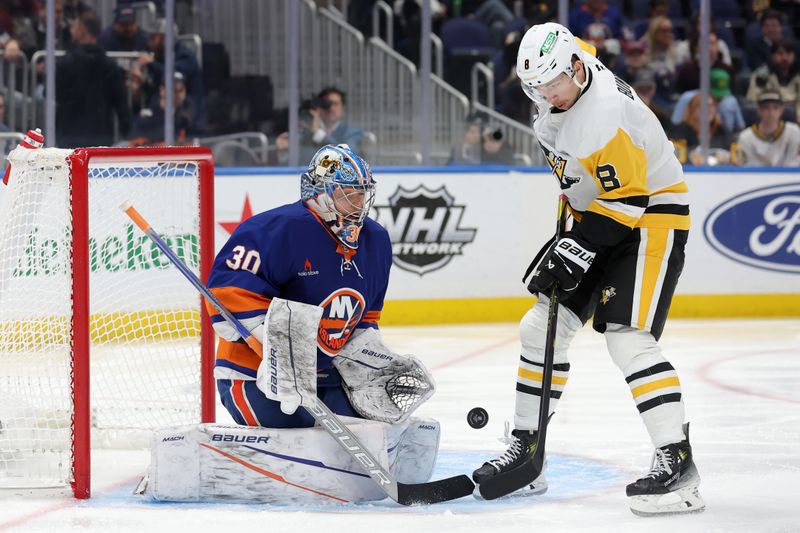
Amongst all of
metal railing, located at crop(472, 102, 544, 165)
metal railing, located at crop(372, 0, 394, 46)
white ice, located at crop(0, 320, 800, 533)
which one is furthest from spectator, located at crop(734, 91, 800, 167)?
metal railing, located at crop(372, 0, 394, 46)

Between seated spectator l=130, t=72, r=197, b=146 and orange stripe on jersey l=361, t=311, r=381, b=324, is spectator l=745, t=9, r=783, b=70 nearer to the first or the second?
seated spectator l=130, t=72, r=197, b=146

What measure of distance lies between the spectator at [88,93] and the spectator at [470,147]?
1682mm

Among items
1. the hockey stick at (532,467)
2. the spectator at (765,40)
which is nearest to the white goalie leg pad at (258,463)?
the hockey stick at (532,467)

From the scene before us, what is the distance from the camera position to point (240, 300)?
124 inches

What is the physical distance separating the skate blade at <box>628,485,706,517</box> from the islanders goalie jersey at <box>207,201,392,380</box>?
2.68 ft

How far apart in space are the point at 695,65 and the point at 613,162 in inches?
173

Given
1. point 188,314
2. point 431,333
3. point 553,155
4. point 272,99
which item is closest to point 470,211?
point 431,333

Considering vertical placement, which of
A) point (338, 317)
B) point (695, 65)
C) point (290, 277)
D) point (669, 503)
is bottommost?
point (669, 503)

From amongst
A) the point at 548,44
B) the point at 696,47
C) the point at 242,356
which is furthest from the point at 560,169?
the point at 696,47

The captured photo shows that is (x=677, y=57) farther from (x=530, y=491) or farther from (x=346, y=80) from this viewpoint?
(x=530, y=491)

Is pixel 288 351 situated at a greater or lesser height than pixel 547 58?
lesser

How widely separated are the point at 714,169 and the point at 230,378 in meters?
4.47

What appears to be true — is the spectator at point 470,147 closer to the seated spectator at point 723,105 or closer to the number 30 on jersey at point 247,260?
the seated spectator at point 723,105

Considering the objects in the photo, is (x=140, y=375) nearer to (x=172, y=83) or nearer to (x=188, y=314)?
(x=188, y=314)
